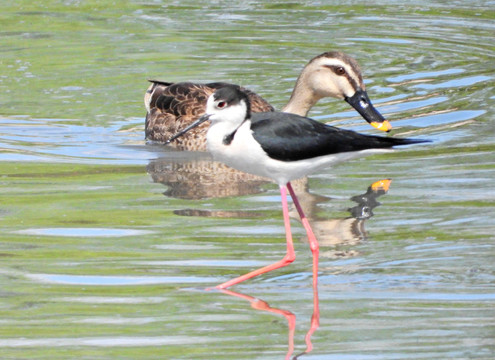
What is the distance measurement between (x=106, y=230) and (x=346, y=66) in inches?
141

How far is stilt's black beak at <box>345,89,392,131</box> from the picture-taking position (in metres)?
10.4

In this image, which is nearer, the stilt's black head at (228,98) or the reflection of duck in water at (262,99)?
the stilt's black head at (228,98)

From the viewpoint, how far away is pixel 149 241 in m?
8.39

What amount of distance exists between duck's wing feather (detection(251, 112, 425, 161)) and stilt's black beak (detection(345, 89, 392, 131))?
2.53m

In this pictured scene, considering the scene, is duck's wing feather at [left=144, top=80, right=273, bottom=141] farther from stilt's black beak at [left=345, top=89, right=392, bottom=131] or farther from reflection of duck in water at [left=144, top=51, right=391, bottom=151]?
stilt's black beak at [left=345, top=89, right=392, bottom=131]

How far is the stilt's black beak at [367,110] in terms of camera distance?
34.1ft

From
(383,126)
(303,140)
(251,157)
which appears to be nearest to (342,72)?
(383,126)

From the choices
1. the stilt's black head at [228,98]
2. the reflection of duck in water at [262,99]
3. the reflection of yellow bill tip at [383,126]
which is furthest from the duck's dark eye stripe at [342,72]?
the stilt's black head at [228,98]

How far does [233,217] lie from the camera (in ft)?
29.6

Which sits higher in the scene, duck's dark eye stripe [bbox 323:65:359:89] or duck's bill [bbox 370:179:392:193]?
duck's dark eye stripe [bbox 323:65:359:89]

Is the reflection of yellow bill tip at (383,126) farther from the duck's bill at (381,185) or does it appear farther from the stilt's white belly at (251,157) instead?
the stilt's white belly at (251,157)

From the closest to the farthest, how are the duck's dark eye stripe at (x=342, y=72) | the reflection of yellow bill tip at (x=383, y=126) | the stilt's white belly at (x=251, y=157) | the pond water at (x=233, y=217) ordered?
the pond water at (x=233, y=217) < the stilt's white belly at (x=251, y=157) < the reflection of yellow bill tip at (x=383, y=126) < the duck's dark eye stripe at (x=342, y=72)

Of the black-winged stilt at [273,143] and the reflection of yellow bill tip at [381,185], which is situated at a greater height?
the black-winged stilt at [273,143]

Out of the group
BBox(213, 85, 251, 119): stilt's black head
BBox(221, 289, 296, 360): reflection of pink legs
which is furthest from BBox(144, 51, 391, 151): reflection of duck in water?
BBox(221, 289, 296, 360): reflection of pink legs
